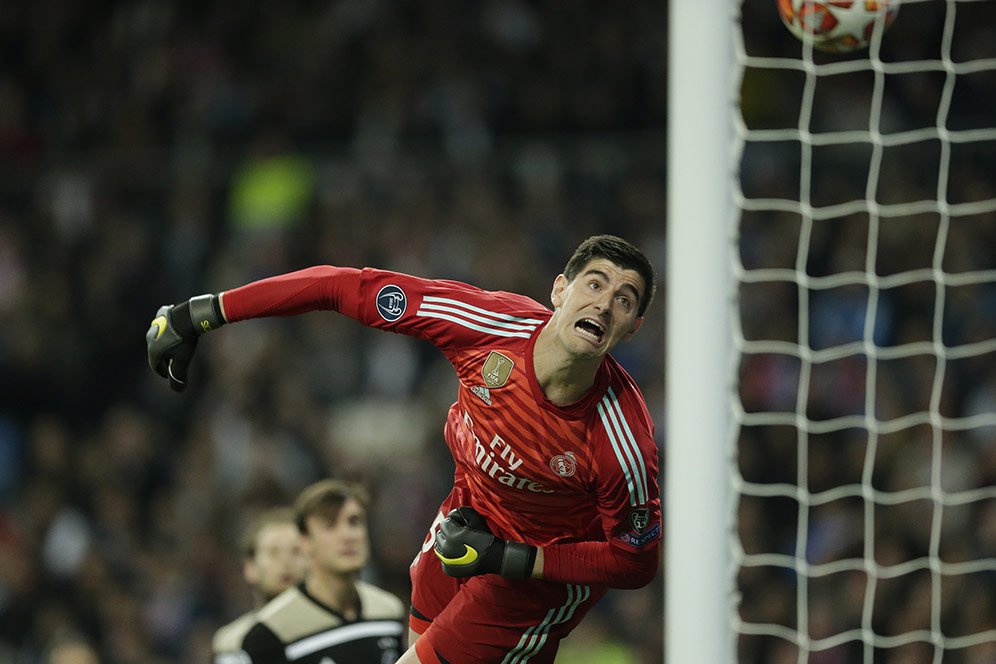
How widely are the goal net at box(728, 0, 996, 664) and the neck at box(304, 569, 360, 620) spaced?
1.96 meters

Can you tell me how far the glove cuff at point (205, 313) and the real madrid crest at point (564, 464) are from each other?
926 millimetres

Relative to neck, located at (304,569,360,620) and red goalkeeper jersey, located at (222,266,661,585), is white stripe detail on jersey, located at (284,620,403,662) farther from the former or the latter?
red goalkeeper jersey, located at (222,266,661,585)

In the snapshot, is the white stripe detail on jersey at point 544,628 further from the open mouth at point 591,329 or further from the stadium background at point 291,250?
the stadium background at point 291,250

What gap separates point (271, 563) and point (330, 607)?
64 cm

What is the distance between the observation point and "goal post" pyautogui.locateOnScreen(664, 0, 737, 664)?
3.75m

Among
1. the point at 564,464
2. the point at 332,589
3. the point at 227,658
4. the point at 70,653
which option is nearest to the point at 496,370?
the point at 564,464

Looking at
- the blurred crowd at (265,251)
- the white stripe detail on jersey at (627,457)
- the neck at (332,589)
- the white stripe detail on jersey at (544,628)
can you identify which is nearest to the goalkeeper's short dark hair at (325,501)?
the neck at (332,589)

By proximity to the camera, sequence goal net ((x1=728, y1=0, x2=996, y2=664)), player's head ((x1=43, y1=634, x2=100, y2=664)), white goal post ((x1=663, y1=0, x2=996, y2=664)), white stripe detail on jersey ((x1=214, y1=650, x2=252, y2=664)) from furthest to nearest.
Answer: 1. goal net ((x1=728, y1=0, x2=996, y2=664))
2. player's head ((x1=43, y1=634, x2=100, y2=664))
3. white goal post ((x1=663, y1=0, x2=996, y2=664))
4. white stripe detail on jersey ((x1=214, y1=650, x2=252, y2=664))

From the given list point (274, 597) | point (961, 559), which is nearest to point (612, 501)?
point (274, 597)

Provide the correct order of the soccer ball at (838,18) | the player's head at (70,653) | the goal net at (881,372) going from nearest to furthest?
the soccer ball at (838,18) < the player's head at (70,653) < the goal net at (881,372)

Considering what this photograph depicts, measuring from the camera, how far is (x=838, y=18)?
4191mm

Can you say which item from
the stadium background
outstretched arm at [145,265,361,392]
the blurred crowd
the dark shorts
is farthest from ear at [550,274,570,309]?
the blurred crowd

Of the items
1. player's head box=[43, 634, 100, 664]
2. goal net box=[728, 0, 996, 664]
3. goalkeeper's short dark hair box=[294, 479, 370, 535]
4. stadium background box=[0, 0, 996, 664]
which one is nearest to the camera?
goalkeeper's short dark hair box=[294, 479, 370, 535]

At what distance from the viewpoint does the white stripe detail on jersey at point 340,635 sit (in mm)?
4891
